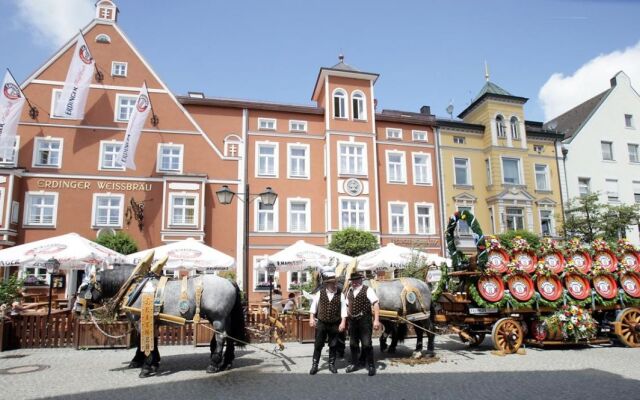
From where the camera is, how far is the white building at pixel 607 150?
30.0 metres

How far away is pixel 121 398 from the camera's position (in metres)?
6.16

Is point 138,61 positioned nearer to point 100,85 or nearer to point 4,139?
point 100,85

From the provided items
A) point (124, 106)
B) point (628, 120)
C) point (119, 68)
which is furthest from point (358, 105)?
point (628, 120)

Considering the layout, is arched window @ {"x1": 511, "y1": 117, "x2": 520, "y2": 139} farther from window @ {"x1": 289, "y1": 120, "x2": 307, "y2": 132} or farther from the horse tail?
the horse tail

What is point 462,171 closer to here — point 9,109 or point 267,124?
point 267,124

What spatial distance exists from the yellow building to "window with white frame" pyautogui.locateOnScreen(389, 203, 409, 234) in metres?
2.74

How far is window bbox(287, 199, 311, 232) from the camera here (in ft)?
80.9

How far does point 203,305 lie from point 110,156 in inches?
709

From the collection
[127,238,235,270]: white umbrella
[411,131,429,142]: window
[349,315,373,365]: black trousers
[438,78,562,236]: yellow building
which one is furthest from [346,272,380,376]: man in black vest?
[411,131,429,142]: window

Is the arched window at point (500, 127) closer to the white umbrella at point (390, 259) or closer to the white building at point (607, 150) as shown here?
the white building at point (607, 150)

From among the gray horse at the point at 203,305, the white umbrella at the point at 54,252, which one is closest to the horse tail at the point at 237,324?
the gray horse at the point at 203,305

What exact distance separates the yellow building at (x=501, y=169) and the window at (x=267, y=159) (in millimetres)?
10753

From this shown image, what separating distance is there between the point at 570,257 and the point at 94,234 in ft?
67.9

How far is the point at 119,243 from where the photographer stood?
2003cm
